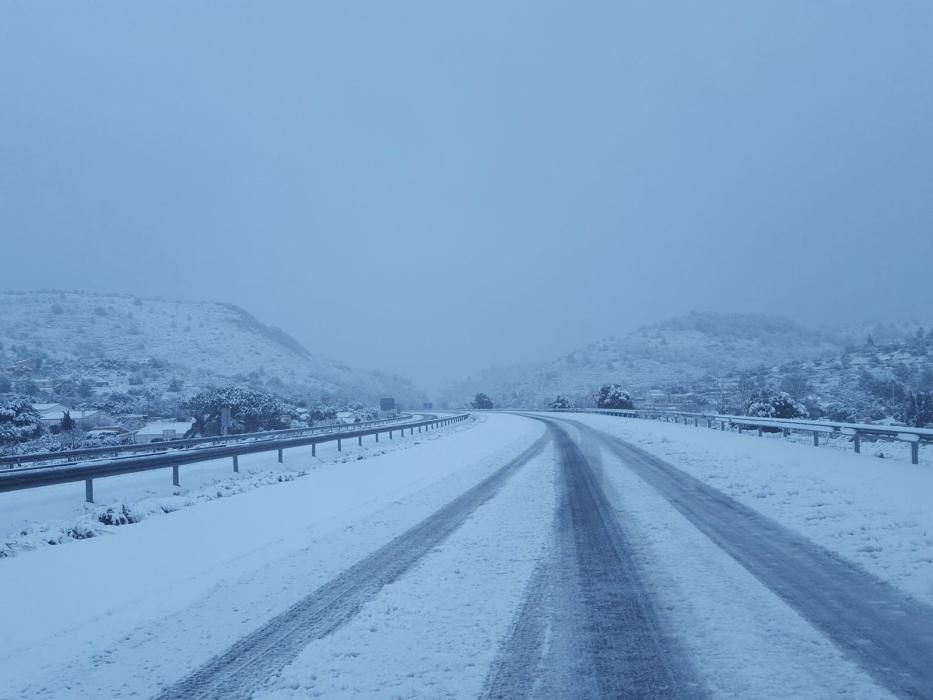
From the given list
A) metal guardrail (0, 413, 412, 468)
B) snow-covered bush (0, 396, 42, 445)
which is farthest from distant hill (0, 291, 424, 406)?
metal guardrail (0, 413, 412, 468)

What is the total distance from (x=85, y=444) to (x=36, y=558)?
2500cm

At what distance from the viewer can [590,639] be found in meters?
6.28

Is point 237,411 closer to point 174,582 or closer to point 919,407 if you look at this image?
point 919,407

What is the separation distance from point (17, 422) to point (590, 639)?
3834 cm

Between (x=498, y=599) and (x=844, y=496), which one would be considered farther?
(x=844, y=496)

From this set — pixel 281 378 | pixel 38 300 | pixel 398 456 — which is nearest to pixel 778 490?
pixel 398 456

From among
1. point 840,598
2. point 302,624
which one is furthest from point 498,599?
point 840,598

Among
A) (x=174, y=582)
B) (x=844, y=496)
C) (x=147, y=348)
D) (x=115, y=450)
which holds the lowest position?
(x=174, y=582)

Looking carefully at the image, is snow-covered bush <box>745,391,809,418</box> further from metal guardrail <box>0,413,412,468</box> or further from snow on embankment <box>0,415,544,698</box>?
snow on embankment <box>0,415,544,698</box>

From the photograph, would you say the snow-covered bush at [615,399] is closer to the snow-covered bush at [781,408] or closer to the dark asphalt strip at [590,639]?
the snow-covered bush at [781,408]

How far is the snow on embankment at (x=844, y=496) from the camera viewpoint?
8961 mm

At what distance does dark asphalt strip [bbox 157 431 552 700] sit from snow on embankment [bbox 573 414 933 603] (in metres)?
5.36

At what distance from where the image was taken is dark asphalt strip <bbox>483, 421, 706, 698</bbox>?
5.25m

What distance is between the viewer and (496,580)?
8.37m
